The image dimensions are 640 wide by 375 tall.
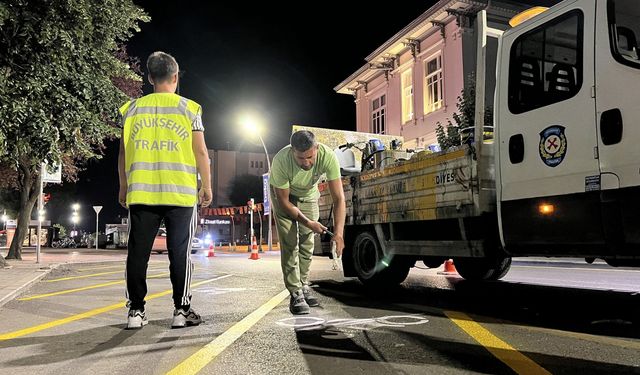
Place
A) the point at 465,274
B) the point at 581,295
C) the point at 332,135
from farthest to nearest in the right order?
the point at 332,135 < the point at 465,274 < the point at 581,295

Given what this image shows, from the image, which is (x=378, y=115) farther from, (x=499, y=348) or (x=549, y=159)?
(x=499, y=348)

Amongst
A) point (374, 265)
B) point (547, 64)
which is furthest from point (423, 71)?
point (547, 64)

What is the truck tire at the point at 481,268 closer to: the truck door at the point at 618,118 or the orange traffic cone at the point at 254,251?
the truck door at the point at 618,118

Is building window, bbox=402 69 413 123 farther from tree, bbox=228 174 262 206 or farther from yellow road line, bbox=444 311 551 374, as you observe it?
tree, bbox=228 174 262 206

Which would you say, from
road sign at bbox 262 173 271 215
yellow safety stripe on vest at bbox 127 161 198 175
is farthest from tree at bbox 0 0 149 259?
road sign at bbox 262 173 271 215

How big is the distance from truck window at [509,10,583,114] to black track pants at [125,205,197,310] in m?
3.23

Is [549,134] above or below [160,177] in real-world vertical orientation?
above

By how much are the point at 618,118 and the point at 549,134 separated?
25.3 inches

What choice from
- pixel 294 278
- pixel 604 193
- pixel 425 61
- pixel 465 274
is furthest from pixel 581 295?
pixel 425 61

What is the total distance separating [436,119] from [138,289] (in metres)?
20.6

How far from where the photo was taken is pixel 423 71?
24.1 meters

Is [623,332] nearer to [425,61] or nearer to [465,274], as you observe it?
[465,274]

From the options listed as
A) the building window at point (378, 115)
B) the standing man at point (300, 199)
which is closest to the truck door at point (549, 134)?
the standing man at point (300, 199)

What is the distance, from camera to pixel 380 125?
28.8m
